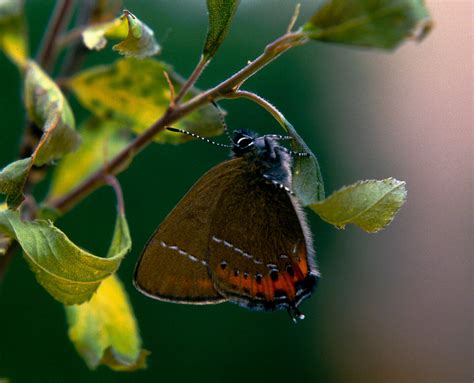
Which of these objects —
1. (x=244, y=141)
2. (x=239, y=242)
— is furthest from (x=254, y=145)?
(x=239, y=242)

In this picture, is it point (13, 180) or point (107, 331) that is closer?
point (13, 180)

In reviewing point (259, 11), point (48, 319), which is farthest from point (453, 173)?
point (48, 319)

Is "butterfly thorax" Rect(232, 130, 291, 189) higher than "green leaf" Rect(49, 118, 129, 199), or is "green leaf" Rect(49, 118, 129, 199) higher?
"butterfly thorax" Rect(232, 130, 291, 189)

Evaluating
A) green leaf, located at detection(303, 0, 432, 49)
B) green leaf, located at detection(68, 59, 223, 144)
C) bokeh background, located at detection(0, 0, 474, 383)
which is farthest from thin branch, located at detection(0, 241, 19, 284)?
bokeh background, located at detection(0, 0, 474, 383)

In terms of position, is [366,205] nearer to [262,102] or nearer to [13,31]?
[262,102]

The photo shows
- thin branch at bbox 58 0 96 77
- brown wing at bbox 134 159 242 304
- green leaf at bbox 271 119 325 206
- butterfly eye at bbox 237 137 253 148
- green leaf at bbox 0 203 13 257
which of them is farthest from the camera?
thin branch at bbox 58 0 96 77

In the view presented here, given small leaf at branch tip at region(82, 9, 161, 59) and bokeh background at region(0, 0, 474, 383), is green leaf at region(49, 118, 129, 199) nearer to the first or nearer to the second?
small leaf at branch tip at region(82, 9, 161, 59)

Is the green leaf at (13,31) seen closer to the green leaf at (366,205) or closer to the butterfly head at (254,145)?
the butterfly head at (254,145)
